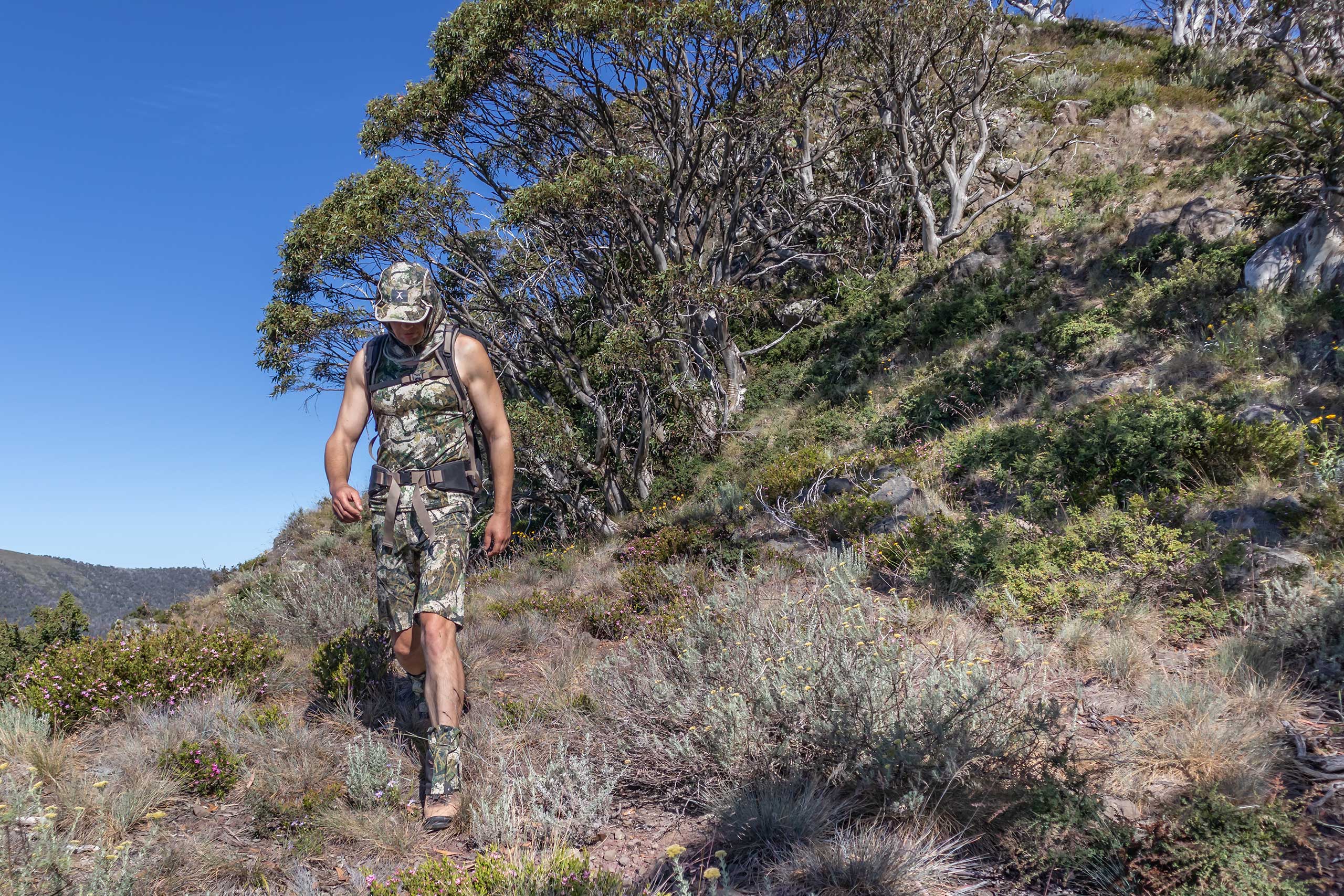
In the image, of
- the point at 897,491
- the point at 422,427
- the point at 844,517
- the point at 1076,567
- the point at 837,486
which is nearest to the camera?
the point at 422,427

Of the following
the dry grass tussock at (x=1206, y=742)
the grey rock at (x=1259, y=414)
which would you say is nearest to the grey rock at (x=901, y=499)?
the grey rock at (x=1259, y=414)

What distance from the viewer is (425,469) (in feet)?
11.5

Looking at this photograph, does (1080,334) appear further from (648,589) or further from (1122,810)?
(1122,810)

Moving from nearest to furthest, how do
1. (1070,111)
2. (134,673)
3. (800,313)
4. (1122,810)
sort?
1. (1122,810)
2. (134,673)
3. (800,313)
4. (1070,111)

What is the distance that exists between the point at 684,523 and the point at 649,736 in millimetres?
5216

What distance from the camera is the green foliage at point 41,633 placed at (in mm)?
5363

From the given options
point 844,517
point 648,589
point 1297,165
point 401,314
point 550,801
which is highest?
point 1297,165

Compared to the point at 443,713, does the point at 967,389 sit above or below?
above

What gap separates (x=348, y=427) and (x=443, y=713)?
60.6 inches

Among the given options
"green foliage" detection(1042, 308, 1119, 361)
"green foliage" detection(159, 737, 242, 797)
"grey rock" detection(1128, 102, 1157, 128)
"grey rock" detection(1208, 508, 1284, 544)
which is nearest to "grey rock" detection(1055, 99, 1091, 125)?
"grey rock" detection(1128, 102, 1157, 128)

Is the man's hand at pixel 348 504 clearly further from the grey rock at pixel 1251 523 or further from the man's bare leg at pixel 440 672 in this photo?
the grey rock at pixel 1251 523

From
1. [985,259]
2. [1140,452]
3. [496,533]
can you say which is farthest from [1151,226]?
[496,533]

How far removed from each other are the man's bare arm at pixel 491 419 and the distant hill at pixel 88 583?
12.8 metres

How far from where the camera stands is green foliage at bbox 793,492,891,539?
627 centimetres
